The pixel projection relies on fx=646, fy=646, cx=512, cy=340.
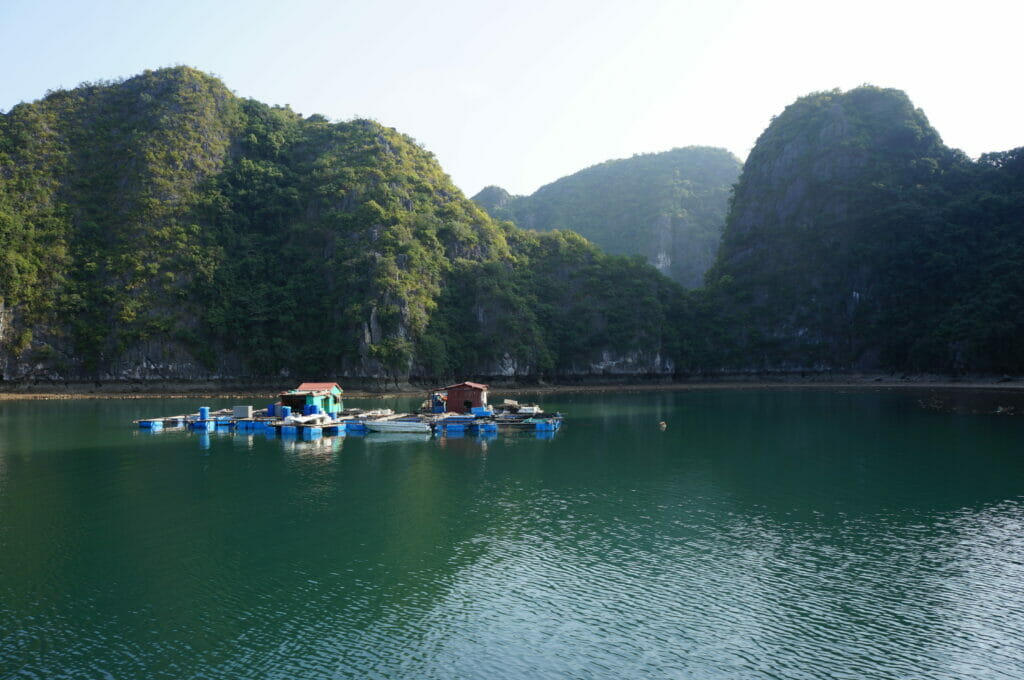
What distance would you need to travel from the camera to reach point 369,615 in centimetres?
1969

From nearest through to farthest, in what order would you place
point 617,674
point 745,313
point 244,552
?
point 617,674 → point 244,552 → point 745,313

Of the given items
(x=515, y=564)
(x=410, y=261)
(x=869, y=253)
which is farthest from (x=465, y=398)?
(x=869, y=253)

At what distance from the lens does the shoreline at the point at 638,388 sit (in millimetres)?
103125

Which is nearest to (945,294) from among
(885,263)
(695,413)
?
(885,263)

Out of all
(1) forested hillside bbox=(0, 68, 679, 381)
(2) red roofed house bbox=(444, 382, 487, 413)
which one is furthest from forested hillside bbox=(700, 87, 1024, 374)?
(2) red roofed house bbox=(444, 382, 487, 413)

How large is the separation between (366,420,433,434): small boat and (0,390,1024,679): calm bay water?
13619 millimetres

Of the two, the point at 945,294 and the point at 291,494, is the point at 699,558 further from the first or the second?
the point at 945,294

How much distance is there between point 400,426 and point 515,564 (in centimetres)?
3903

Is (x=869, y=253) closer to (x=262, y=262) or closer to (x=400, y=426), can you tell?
(x=400, y=426)

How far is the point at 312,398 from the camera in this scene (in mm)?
66562

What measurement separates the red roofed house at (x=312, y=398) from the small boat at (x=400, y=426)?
7348 millimetres

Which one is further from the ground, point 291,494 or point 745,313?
point 745,313

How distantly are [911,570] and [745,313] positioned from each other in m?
129

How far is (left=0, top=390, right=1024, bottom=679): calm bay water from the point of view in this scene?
17156 mm
